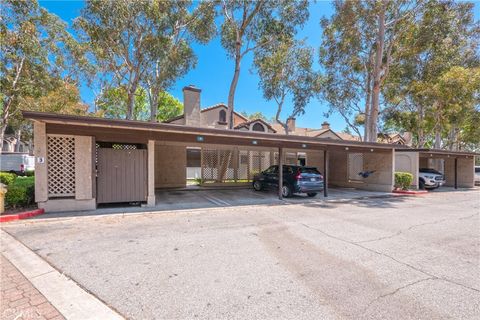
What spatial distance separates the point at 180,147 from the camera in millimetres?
14891

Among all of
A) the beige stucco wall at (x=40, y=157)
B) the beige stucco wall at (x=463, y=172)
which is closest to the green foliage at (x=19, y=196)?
the beige stucco wall at (x=40, y=157)

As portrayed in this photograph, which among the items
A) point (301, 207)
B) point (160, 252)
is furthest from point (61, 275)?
point (301, 207)

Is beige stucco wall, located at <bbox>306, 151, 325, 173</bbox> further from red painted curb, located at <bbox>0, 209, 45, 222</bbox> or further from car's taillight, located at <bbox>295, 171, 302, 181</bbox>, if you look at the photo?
red painted curb, located at <bbox>0, 209, 45, 222</bbox>

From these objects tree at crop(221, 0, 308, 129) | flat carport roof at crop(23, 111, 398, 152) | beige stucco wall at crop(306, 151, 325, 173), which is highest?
tree at crop(221, 0, 308, 129)

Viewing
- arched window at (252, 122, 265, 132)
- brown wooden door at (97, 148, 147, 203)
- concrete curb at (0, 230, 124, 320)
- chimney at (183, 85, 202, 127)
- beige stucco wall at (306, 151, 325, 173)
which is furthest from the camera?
arched window at (252, 122, 265, 132)

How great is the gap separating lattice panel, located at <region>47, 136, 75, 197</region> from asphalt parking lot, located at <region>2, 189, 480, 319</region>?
1377mm

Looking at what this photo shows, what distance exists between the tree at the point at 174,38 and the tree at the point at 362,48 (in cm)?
904

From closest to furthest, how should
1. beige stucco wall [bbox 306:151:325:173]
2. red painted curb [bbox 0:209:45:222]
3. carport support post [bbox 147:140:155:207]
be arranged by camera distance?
red painted curb [bbox 0:209:45:222]
carport support post [bbox 147:140:155:207]
beige stucco wall [bbox 306:151:325:173]

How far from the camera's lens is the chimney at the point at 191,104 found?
60.3 ft

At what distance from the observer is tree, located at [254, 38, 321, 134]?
59.9ft

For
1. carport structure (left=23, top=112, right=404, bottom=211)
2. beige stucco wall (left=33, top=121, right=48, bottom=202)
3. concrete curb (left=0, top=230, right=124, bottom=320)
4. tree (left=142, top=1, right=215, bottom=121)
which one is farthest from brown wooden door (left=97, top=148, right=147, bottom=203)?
tree (left=142, top=1, right=215, bottom=121)

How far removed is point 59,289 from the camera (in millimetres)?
3092

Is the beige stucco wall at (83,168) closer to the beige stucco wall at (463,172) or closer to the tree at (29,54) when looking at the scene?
the tree at (29,54)

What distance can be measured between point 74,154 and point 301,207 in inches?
306
